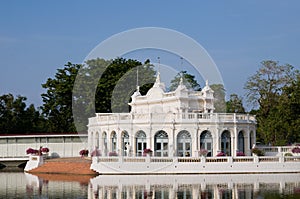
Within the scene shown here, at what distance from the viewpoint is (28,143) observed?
5491 centimetres

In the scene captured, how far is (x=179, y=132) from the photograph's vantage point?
141ft

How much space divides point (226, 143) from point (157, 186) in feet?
46.2

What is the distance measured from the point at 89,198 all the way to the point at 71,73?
40.9 meters

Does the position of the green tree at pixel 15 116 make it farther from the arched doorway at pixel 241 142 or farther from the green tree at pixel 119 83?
the arched doorway at pixel 241 142

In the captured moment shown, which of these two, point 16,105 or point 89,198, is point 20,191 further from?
point 16,105

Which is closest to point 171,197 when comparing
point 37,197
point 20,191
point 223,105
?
point 37,197

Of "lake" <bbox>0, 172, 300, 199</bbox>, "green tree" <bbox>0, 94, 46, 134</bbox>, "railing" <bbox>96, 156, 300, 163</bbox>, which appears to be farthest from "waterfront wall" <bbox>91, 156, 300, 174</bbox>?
"green tree" <bbox>0, 94, 46, 134</bbox>

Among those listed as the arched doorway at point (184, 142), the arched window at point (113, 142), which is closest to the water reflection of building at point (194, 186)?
the arched doorway at point (184, 142)

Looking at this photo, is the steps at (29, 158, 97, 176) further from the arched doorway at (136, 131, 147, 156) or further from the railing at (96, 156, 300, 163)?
the arched doorway at (136, 131, 147, 156)

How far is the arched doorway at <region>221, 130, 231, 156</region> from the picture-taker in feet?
144

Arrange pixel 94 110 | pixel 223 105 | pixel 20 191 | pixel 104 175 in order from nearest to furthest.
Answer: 1. pixel 20 191
2. pixel 104 175
3. pixel 223 105
4. pixel 94 110

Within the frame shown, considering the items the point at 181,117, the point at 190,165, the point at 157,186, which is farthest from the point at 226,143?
the point at 157,186

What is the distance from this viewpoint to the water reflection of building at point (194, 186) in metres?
27.7

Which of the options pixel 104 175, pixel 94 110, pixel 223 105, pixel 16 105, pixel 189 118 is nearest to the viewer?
pixel 104 175
